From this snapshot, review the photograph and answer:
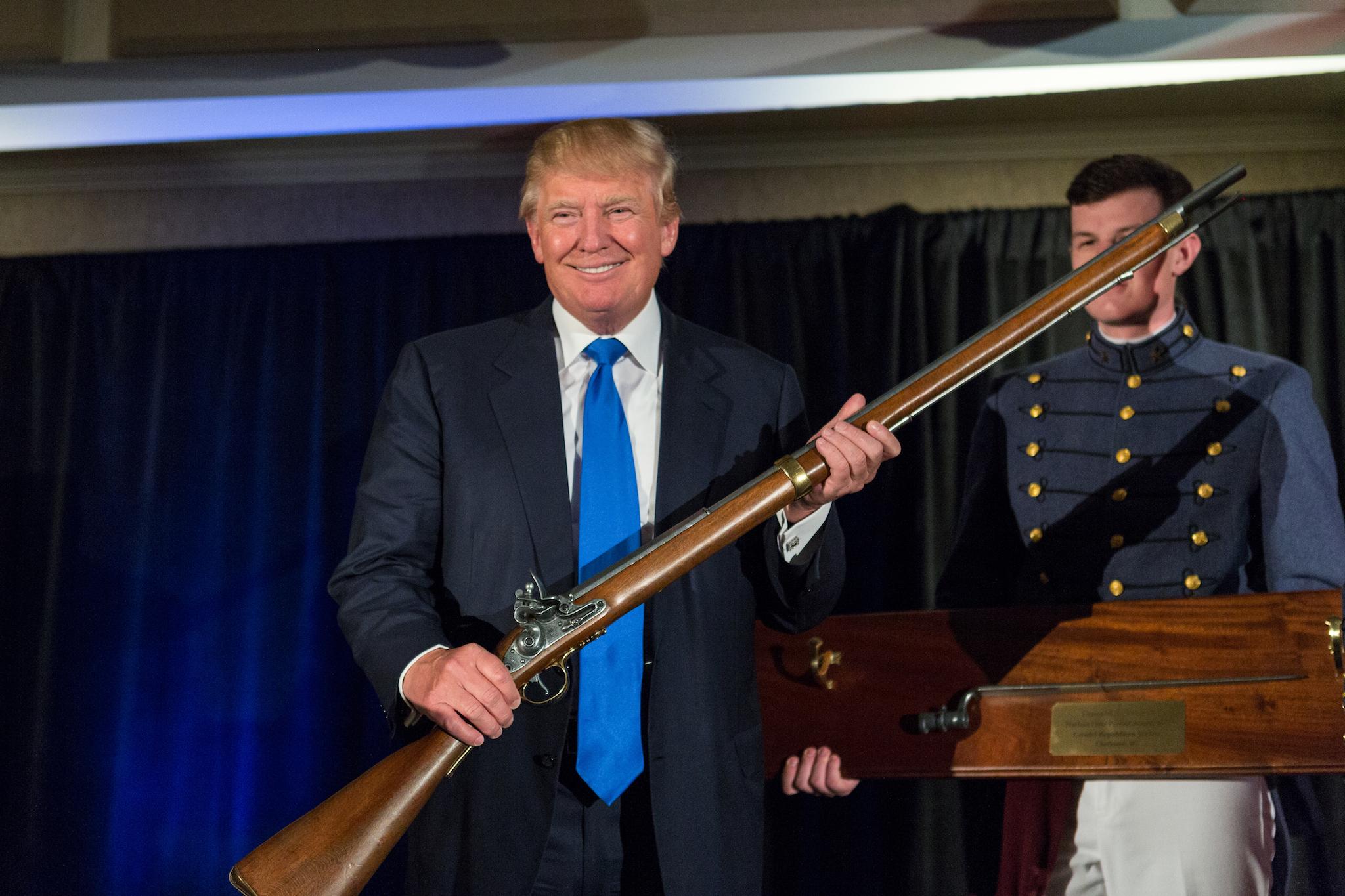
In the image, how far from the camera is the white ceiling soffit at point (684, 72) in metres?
3.92

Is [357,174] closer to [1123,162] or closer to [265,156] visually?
[265,156]

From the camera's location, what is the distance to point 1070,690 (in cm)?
248

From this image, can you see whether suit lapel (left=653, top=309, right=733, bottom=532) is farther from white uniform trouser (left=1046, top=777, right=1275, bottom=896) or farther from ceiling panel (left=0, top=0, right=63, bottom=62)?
ceiling panel (left=0, top=0, right=63, bottom=62)

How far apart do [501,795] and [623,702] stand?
250 millimetres

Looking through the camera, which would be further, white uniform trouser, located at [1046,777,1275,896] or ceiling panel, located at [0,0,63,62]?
ceiling panel, located at [0,0,63,62]

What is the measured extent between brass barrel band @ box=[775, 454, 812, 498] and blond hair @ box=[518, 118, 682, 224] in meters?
0.62

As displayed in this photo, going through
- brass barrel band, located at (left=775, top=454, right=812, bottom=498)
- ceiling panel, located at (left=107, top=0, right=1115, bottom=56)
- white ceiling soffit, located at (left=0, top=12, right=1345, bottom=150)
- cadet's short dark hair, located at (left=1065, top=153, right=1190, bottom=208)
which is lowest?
brass barrel band, located at (left=775, top=454, right=812, bottom=498)

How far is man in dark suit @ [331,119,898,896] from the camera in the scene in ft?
6.23

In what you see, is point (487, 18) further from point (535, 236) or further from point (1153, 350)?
point (1153, 350)

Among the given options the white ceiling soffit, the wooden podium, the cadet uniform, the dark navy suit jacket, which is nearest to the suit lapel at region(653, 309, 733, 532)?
the dark navy suit jacket

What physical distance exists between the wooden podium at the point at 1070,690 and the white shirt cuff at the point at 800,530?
66 centimetres

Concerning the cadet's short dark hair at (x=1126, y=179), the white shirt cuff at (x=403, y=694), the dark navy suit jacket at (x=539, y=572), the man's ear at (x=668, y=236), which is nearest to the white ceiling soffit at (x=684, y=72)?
the cadet's short dark hair at (x=1126, y=179)

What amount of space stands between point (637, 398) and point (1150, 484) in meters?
1.43

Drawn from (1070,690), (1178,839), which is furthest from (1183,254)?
(1178,839)
